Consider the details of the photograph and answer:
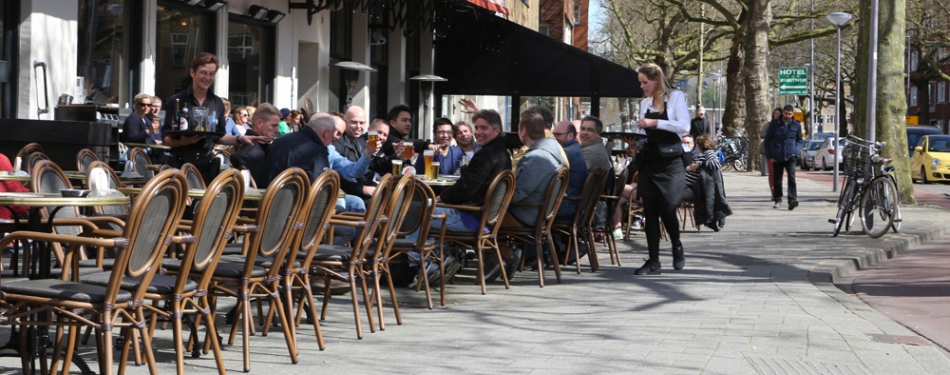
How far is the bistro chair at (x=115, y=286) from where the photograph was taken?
435 centimetres

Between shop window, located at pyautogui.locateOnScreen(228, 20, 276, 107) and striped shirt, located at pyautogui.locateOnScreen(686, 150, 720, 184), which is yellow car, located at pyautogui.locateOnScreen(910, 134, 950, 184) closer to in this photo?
shop window, located at pyautogui.locateOnScreen(228, 20, 276, 107)

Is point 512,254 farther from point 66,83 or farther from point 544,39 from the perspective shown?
point 544,39

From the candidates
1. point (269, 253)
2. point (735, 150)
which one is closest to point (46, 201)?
point (269, 253)

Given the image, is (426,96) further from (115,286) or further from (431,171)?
(115,286)

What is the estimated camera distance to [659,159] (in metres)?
10.1

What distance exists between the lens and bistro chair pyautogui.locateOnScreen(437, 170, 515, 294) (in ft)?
27.9

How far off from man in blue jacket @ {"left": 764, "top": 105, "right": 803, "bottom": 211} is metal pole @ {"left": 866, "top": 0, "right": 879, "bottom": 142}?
1205 millimetres

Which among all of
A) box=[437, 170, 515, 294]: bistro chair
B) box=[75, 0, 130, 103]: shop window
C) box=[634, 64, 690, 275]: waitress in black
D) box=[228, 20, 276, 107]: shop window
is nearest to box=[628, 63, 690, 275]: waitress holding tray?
box=[634, 64, 690, 275]: waitress in black

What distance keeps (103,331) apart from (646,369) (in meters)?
2.60

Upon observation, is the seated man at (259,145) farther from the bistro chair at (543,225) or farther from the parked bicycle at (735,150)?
the parked bicycle at (735,150)

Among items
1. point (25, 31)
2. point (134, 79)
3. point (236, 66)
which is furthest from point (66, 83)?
point (236, 66)

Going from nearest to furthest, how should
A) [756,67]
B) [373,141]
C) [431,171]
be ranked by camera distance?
[373,141], [431,171], [756,67]

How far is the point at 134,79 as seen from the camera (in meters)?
14.7

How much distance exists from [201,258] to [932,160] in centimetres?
Result: 3322
